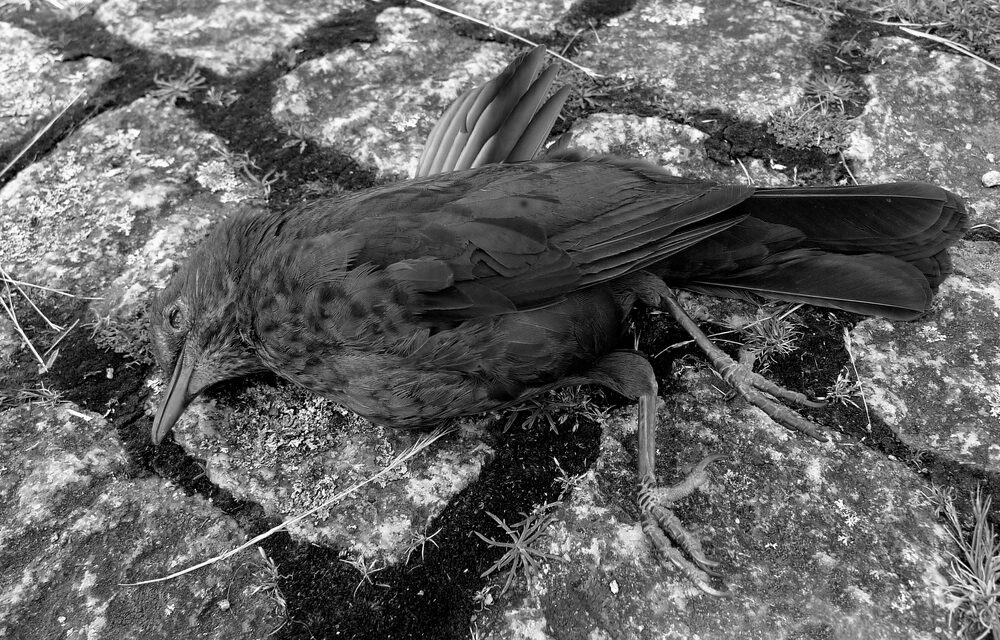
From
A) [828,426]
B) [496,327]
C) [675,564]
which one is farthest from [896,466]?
[496,327]

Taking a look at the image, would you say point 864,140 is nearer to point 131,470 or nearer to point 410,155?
point 410,155

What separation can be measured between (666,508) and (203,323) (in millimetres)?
1541

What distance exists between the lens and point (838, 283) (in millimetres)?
2256

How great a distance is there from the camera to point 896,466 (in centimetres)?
191

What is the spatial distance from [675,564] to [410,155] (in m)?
1.77

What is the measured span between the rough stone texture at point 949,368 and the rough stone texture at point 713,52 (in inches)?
35.6

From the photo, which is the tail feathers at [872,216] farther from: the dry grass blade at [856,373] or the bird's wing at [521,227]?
the dry grass blade at [856,373]

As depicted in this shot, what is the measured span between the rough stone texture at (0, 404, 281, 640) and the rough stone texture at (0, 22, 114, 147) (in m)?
1.34

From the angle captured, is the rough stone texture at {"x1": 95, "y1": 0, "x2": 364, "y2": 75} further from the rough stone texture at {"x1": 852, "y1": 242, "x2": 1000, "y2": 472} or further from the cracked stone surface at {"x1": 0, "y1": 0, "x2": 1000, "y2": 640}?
the rough stone texture at {"x1": 852, "y1": 242, "x2": 1000, "y2": 472}

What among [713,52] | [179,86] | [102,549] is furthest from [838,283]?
[179,86]

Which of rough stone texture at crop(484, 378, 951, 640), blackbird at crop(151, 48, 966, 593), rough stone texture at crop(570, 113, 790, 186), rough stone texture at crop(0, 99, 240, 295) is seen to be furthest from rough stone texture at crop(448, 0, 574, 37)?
rough stone texture at crop(484, 378, 951, 640)

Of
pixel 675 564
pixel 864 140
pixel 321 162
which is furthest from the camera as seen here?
pixel 321 162

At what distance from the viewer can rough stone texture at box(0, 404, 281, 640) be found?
181cm

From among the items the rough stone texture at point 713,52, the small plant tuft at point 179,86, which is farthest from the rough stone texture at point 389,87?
the rough stone texture at point 713,52
